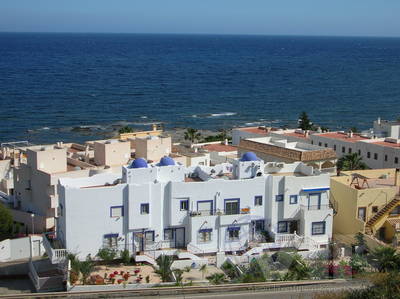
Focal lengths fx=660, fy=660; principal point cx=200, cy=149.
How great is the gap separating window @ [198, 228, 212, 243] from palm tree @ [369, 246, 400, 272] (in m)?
8.70

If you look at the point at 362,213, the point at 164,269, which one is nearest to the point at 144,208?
the point at 164,269

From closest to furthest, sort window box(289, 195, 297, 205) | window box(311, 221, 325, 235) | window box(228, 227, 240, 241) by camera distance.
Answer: window box(228, 227, 240, 241) < window box(289, 195, 297, 205) < window box(311, 221, 325, 235)

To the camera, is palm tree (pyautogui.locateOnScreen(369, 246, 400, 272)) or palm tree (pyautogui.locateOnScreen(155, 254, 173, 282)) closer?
palm tree (pyautogui.locateOnScreen(369, 246, 400, 272))

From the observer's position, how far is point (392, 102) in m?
135

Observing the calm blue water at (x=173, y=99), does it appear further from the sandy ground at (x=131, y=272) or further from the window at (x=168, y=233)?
the sandy ground at (x=131, y=272)

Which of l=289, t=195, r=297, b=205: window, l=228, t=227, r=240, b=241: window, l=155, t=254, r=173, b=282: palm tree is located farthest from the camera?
l=289, t=195, r=297, b=205: window

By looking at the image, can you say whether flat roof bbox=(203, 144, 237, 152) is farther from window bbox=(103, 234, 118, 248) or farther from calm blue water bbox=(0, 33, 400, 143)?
calm blue water bbox=(0, 33, 400, 143)

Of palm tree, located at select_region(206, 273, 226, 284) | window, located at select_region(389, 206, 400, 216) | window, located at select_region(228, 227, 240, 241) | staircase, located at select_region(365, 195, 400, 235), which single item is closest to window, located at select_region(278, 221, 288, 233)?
window, located at select_region(228, 227, 240, 241)

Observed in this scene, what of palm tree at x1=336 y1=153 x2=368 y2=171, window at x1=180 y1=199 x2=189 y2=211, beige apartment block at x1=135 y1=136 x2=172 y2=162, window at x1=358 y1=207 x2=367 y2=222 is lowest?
window at x1=358 y1=207 x2=367 y2=222

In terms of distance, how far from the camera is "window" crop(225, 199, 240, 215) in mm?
35969

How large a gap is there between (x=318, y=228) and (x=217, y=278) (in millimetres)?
8404

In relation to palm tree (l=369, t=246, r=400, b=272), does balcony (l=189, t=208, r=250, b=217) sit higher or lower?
higher

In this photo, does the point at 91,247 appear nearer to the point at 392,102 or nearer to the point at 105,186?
the point at 105,186

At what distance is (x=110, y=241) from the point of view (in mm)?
34500
